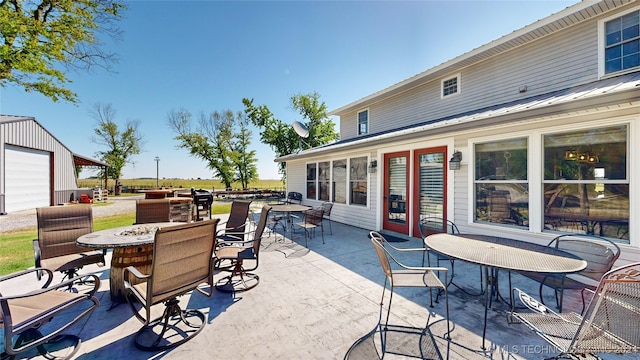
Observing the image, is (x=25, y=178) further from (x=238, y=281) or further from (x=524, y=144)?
(x=524, y=144)

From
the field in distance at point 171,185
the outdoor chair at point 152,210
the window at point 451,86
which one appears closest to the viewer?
the outdoor chair at point 152,210

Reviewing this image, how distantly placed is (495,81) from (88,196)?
74.4 ft

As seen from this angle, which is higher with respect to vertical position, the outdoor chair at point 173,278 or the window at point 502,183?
the window at point 502,183

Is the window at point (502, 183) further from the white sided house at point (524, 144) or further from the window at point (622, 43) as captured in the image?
the window at point (622, 43)

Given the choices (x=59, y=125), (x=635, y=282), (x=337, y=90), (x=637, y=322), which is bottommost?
(x=637, y=322)

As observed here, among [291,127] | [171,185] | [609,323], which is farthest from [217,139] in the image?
[609,323]

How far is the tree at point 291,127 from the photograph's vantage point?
2277 cm

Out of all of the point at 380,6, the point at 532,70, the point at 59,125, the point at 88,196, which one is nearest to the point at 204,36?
the point at 380,6

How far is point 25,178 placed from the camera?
1116 cm

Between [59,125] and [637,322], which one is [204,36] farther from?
[59,125]

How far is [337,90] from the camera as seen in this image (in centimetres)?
1516

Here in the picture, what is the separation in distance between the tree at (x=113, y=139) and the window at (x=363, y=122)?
27.0 metres

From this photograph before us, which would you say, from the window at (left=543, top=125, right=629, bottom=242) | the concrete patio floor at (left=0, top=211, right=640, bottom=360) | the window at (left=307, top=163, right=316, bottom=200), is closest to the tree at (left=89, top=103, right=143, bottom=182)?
the window at (left=307, top=163, right=316, bottom=200)

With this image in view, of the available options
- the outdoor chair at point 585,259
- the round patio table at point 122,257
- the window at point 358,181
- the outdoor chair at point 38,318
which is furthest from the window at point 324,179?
the outdoor chair at point 38,318
